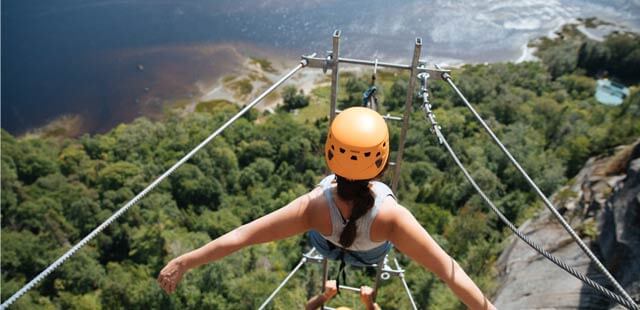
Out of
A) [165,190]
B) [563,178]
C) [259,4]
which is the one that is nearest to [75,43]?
[259,4]

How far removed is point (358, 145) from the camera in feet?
9.33

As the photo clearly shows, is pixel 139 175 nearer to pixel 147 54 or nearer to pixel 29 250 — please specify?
pixel 29 250

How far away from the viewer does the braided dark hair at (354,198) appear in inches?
113

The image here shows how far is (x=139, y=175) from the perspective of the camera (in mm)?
30406

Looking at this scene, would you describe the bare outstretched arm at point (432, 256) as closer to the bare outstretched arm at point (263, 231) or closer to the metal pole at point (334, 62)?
the bare outstretched arm at point (263, 231)

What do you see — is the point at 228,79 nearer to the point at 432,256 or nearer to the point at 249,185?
the point at 249,185

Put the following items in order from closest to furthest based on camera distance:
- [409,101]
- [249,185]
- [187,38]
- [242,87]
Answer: [409,101] → [249,185] → [242,87] → [187,38]

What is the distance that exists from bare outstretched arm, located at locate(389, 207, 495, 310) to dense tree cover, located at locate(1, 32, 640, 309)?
42.4 feet

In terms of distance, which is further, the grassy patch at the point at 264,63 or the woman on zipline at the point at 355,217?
the grassy patch at the point at 264,63

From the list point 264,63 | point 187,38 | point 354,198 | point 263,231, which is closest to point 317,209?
point 354,198

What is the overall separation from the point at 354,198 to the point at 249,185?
28037 mm

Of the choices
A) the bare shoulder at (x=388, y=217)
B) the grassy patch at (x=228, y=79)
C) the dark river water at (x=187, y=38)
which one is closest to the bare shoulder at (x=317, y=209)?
the bare shoulder at (x=388, y=217)

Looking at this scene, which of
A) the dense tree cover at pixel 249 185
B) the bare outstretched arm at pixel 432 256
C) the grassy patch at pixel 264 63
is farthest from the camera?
the grassy patch at pixel 264 63

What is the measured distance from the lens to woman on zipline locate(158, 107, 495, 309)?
9.25 feet
